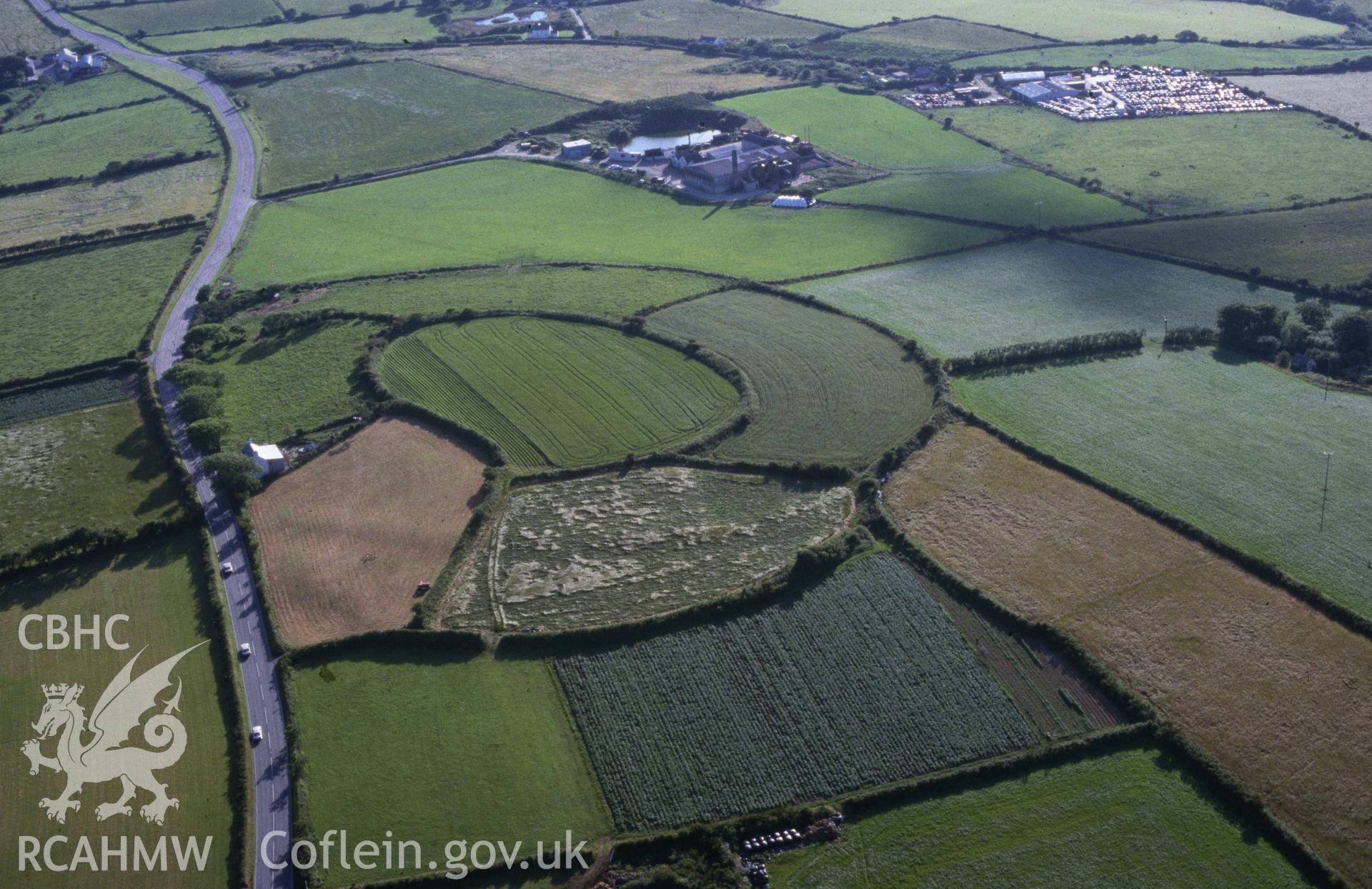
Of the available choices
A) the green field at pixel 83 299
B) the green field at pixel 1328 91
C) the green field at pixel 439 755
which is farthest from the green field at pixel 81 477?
the green field at pixel 1328 91

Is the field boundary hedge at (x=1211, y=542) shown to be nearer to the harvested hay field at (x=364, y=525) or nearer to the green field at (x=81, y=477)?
the harvested hay field at (x=364, y=525)

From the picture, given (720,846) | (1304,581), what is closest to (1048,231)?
(1304,581)

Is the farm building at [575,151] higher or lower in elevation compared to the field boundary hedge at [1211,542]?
higher

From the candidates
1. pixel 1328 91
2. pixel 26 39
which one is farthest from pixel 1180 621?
pixel 26 39

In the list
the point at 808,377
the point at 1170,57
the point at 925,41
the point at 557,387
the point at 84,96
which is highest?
the point at 925,41

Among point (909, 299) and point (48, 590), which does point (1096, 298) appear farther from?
point (48, 590)

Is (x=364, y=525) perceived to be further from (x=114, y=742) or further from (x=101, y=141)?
(x=101, y=141)

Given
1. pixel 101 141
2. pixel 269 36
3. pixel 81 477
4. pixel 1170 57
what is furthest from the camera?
pixel 269 36
